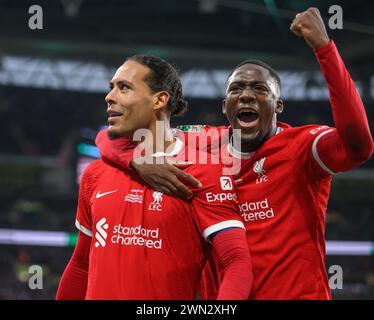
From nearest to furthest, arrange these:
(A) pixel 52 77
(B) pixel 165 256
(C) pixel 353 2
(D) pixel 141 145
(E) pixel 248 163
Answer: (B) pixel 165 256 < (D) pixel 141 145 < (E) pixel 248 163 < (C) pixel 353 2 < (A) pixel 52 77

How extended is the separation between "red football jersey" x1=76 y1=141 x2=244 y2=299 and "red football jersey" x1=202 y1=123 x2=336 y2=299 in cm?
29

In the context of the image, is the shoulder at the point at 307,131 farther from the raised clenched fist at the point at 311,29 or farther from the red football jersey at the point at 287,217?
the raised clenched fist at the point at 311,29

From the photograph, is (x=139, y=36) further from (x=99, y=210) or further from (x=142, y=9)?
(x=99, y=210)

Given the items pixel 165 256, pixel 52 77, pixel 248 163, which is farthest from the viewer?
pixel 52 77

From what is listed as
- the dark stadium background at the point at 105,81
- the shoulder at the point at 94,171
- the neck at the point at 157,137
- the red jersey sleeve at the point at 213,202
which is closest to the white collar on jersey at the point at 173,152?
the neck at the point at 157,137

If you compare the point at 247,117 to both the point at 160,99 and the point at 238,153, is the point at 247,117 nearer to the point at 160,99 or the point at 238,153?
the point at 238,153

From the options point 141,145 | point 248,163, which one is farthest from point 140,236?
point 248,163

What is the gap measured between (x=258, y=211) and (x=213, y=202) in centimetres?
40

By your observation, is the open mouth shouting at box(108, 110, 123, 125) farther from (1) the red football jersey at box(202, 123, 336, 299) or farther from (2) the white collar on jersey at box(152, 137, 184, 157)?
(1) the red football jersey at box(202, 123, 336, 299)

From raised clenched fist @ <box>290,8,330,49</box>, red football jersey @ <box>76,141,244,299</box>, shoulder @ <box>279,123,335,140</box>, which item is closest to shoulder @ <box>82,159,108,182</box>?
red football jersey @ <box>76,141,244,299</box>

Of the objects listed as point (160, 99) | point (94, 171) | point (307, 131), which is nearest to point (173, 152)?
point (160, 99)

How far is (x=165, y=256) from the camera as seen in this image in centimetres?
227

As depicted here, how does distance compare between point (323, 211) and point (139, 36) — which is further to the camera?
point (139, 36)

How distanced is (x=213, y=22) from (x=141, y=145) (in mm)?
16471
